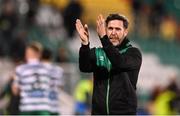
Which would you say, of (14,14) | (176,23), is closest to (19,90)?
(14,14)

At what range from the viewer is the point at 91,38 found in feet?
82.7

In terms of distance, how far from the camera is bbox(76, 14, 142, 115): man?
324 inches

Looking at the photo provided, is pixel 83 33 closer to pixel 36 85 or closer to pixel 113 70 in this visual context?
pixel 113 70

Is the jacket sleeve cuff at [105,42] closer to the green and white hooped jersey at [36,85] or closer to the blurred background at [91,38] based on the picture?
the green and white hooped jersey at [36,85]

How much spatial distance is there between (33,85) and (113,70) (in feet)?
Result: 12.9

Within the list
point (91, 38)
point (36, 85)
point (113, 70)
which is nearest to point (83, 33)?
point (113, 70)

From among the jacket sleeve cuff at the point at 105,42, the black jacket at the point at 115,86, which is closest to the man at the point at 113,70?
the black jacket at the point at 115,86

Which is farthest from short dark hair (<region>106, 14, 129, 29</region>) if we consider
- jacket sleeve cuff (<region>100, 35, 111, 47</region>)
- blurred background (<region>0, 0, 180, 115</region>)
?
blurred background (<region>0, 0, 180, 115</region>)

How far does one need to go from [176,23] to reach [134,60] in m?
20.9

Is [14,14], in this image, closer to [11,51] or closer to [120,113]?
[11,51]

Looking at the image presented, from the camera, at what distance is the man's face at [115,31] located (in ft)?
27.0

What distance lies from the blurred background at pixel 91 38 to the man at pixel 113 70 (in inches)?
341

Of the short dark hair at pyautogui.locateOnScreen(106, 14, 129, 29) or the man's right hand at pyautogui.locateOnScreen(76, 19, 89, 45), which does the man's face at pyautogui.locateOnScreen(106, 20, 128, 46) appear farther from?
the man's right hand at pyautogui.locateOnScreen(76, 19, 89, 45)

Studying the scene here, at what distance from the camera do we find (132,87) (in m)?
8.28
